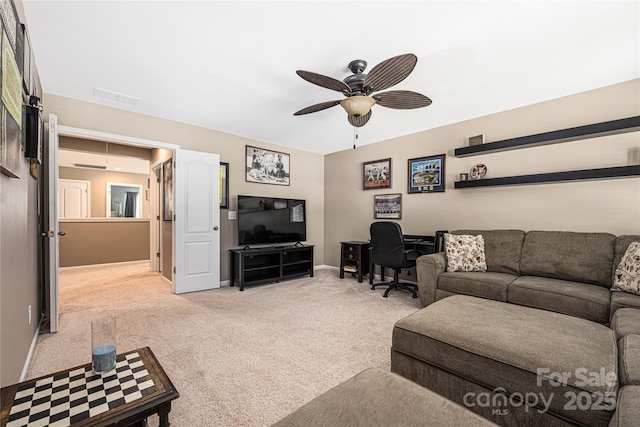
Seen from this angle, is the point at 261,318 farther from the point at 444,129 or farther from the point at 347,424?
the point at 444,129

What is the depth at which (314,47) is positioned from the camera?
2.31 meters

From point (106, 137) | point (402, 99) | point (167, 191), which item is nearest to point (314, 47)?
point (402, 99)

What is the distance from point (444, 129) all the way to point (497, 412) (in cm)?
372

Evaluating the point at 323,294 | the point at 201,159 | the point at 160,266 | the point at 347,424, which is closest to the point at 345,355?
the point at 347,424

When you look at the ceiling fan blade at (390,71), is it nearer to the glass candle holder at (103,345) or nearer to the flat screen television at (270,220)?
the glass candle holder at (103,345)

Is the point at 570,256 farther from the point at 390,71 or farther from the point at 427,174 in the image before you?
the point at 390,71

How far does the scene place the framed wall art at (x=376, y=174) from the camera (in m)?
4.94

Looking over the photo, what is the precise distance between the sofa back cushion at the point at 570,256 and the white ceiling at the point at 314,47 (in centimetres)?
160

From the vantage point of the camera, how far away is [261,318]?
3.09m

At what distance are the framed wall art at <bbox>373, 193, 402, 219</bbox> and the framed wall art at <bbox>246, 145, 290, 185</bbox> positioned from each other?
1740 mm

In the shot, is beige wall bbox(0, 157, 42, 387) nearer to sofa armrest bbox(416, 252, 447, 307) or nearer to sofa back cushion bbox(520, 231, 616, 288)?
sofa armrest bbox(416, 252, 447, 307)

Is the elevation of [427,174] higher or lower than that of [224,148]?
lower

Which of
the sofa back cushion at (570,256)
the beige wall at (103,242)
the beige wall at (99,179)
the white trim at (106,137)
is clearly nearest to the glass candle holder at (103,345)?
the white trim at (106,137)

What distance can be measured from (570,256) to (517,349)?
7.13 feet
